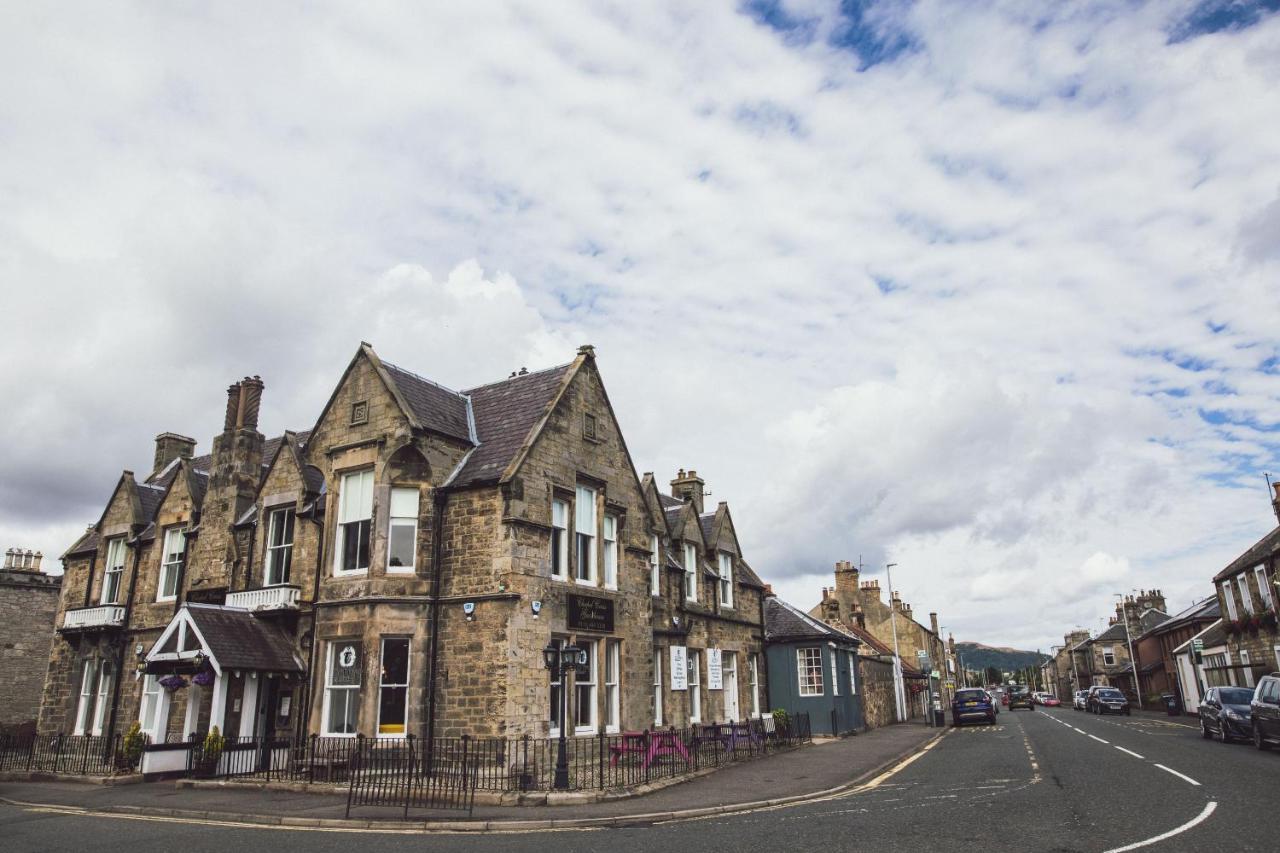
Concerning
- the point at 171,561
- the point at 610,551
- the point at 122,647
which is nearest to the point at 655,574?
the point at 610,551

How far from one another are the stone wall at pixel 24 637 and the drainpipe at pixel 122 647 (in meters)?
13.6

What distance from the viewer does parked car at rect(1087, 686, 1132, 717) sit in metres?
52.8

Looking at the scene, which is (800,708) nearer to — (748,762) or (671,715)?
(671,715)

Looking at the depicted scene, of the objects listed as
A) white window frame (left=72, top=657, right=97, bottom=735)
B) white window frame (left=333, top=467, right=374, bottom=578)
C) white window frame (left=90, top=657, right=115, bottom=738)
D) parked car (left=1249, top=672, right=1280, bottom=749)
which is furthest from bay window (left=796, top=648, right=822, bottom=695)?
white window frame (left=72, top=657, right=97, bottom=735)

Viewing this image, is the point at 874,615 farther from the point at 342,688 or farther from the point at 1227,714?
the point at 342,688

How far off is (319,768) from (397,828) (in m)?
6.04

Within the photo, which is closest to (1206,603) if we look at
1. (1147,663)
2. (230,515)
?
(1147,663)

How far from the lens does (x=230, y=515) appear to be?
23844 mm

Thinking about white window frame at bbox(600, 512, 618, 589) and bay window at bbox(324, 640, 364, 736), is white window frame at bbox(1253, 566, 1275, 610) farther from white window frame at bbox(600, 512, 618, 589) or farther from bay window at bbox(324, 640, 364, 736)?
bay window at bbox(324, 640, 364, 736)

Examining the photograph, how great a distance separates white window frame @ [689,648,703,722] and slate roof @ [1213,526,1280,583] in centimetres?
2568

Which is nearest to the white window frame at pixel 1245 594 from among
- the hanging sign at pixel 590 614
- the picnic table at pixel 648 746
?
the picnic table at pixel 648 746

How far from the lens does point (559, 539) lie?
2067 cm

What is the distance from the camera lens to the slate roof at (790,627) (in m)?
33.9

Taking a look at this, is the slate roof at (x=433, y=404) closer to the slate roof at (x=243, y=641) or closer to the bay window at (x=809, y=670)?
the slate roof at (x=243, y=641)
